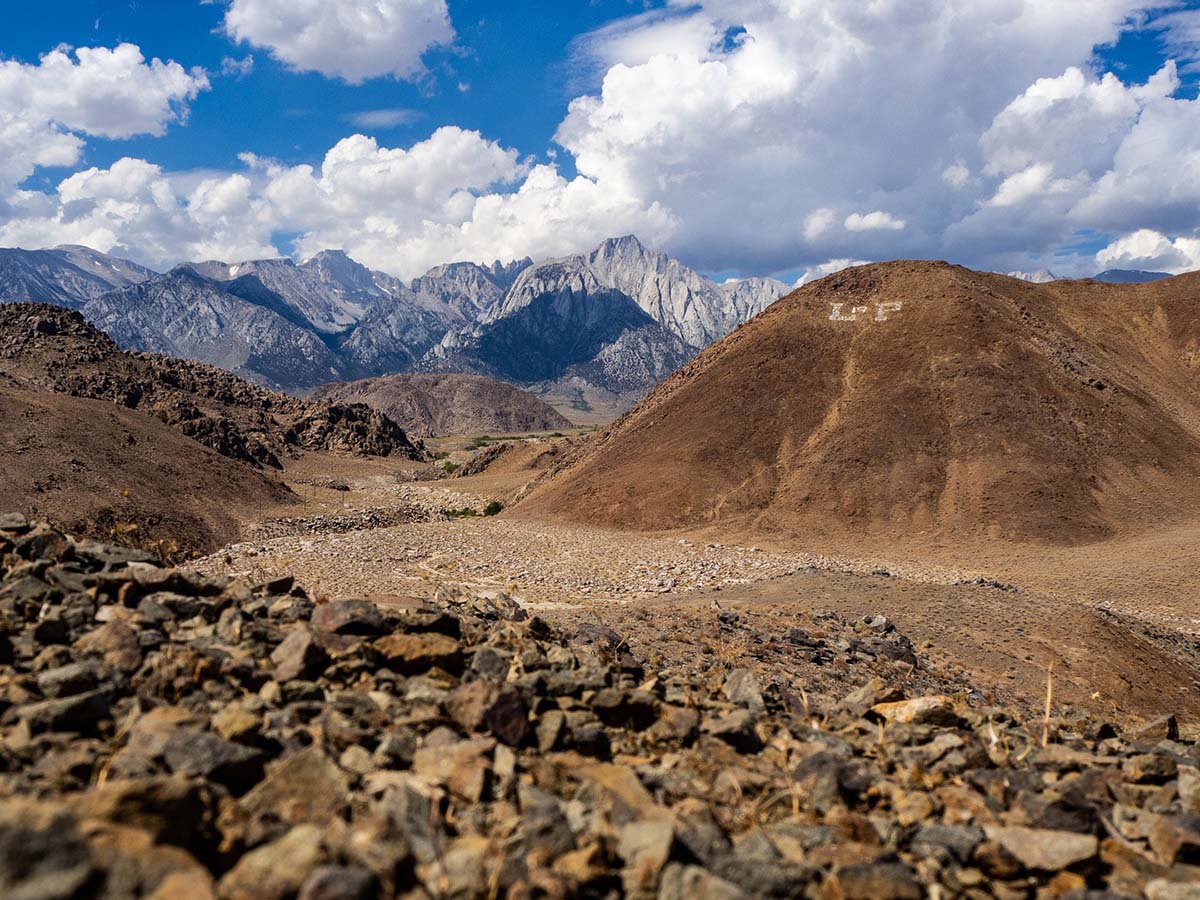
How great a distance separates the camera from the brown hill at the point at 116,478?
34125mm

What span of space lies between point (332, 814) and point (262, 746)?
1.15m

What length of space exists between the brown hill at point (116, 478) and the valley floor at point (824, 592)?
11.9ft

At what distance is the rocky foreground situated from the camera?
4.12 m

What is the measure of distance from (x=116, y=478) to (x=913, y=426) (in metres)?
44.4

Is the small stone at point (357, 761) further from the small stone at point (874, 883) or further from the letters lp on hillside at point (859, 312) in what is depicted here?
the letters lp on hillside at point (859, 312)

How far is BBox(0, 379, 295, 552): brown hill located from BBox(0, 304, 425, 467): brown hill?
531 inches

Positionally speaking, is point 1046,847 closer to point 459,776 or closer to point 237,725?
point 459,776

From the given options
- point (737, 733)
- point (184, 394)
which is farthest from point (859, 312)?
point (184, 394)

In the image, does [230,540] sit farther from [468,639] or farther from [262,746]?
[262,746]

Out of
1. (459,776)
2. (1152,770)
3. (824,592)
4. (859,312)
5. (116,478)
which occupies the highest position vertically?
(859,312)

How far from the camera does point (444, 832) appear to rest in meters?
4.91

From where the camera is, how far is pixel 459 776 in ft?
18.1

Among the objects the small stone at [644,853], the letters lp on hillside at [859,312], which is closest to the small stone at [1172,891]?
the small stone at [644,853]

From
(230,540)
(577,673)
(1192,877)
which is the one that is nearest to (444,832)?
(577,673)
